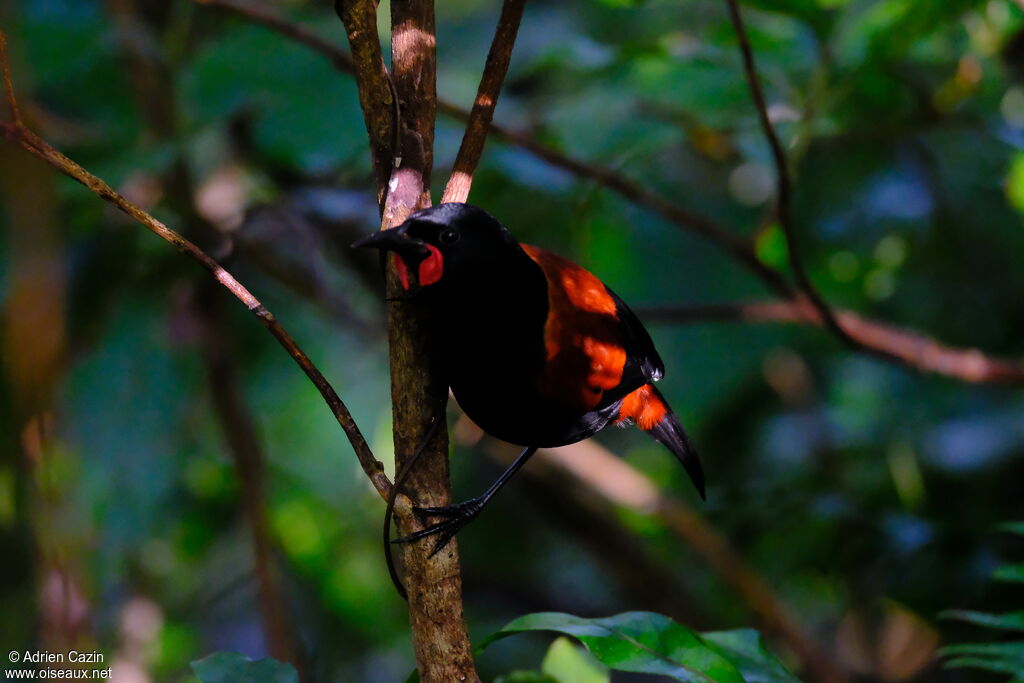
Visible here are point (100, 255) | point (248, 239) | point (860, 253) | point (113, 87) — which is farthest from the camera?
point (860, 253)

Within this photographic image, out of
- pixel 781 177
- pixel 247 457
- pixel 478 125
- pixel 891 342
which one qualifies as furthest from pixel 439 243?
pixel 891 342

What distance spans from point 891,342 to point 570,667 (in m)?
1.53

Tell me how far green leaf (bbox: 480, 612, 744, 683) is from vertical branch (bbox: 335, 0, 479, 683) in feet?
0.44

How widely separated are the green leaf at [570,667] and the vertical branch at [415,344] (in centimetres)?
29

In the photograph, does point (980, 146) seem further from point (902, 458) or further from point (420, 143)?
point (420, 143)

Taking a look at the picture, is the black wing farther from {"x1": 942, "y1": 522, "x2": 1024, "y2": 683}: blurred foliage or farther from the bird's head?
{"x1": 942, "y1": 522, "x2": 1024, "y2": 683}: blurred foliage

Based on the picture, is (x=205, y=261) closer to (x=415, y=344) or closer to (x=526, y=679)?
(x=415, y=344)

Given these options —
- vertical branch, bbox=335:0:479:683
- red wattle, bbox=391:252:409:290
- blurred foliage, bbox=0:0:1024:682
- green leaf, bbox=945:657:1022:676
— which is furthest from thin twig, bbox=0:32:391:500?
green leaf, bbox=945:657:1022:676

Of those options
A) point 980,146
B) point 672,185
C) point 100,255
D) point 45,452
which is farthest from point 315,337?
point 980,146

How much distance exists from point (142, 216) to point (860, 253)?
270 cm

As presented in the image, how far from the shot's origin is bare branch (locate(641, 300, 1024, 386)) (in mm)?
2482

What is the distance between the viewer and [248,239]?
276 centimetres

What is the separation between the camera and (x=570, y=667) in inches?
54.7

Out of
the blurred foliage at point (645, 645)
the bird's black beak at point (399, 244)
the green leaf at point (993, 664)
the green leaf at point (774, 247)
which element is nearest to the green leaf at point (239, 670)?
the blurred foliage at point (645, 645)
